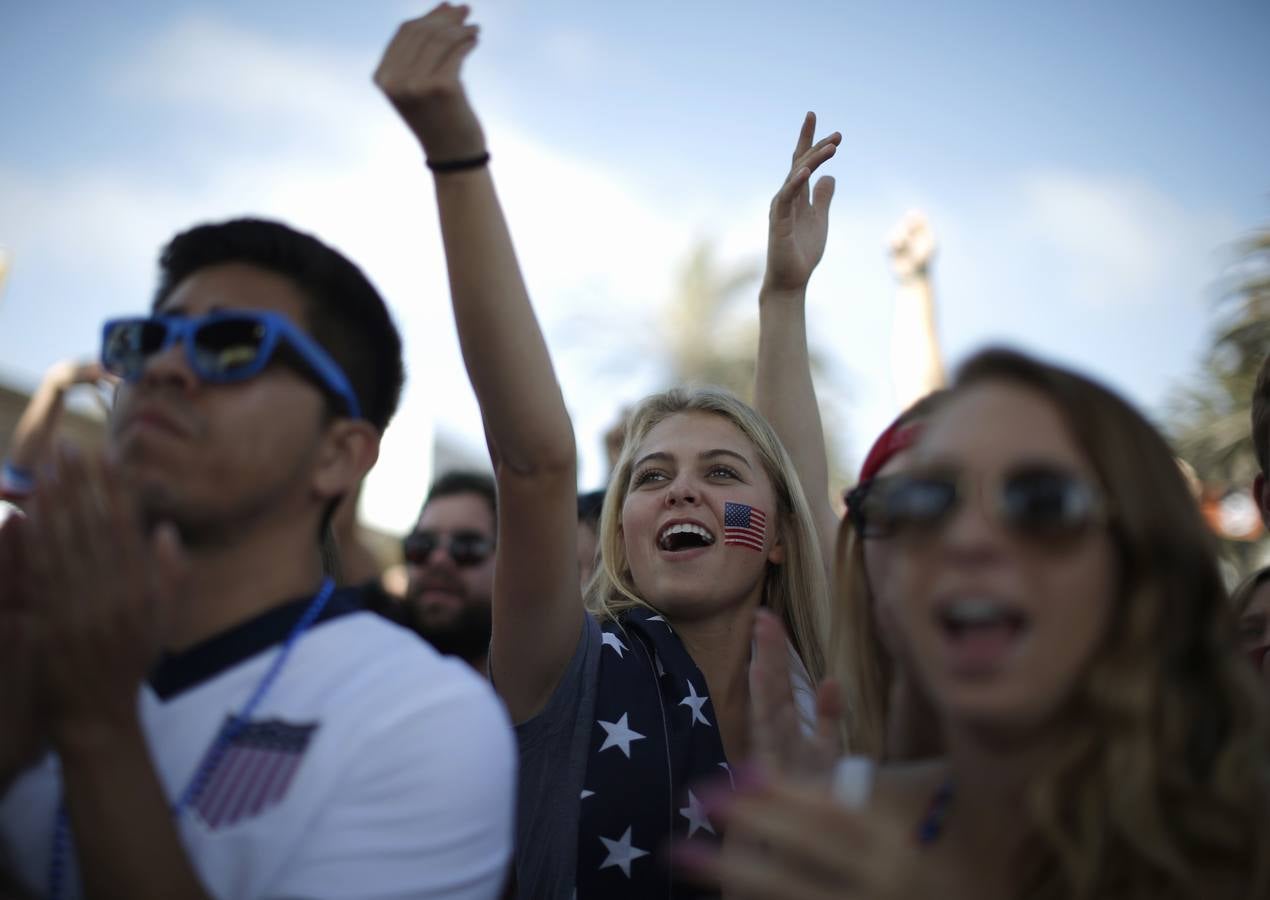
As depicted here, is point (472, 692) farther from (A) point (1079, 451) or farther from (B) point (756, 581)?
(B) point (756, 581)

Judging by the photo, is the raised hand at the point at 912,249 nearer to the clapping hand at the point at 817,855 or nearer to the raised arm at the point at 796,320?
the raised arm at the point at 796,320

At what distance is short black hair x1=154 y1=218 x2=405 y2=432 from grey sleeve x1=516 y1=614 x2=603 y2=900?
833 mm

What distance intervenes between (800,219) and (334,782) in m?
2.49

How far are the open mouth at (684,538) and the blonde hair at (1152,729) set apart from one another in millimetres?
1609

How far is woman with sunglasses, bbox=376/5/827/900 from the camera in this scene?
2025 mm

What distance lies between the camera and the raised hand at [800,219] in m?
3.25

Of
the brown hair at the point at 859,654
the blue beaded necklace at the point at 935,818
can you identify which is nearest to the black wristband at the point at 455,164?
the brown hair at the point at 859,654

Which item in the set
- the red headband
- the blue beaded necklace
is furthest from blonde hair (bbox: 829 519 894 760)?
the blue beaded necklace

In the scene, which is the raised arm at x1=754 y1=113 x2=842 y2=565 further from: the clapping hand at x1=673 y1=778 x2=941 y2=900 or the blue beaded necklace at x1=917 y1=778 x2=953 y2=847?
the clapping hand at x1=673 y1=778 x2=941 y2=900

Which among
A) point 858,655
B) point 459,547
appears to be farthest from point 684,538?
point 459,547

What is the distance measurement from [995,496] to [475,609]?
13.2 ft

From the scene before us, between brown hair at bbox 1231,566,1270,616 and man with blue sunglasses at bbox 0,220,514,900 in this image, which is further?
brown hair at bbox 1231,566,1270,616

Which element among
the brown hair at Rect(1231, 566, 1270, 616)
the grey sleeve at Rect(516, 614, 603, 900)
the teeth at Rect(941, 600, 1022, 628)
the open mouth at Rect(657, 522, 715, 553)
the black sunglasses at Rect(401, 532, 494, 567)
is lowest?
the grey sleeve at Rect(516, 614, 603, 900)

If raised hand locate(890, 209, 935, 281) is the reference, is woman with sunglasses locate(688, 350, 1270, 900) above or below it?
below
